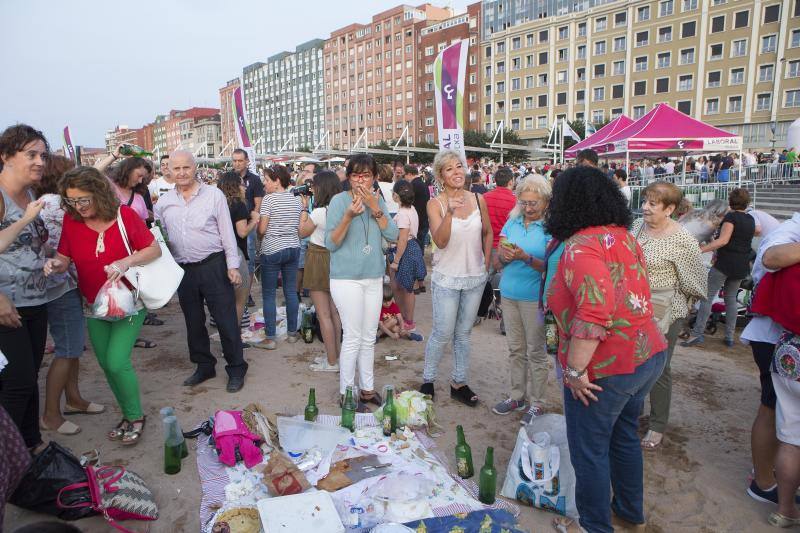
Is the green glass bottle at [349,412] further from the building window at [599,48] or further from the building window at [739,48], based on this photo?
the building window at [599,48]

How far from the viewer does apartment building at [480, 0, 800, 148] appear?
4209 centimetres

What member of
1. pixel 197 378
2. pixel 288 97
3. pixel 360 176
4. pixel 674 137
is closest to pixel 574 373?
pixel 360 176

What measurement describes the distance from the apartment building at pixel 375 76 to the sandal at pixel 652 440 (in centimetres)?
6631

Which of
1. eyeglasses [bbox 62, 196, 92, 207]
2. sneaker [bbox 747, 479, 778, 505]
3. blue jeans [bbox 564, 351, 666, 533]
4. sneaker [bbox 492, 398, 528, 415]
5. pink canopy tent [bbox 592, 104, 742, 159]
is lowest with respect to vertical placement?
sneaker [bbox 747, 479, 778, 505]

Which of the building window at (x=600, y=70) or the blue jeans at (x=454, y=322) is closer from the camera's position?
the blue jeans at (x=454, y=322)

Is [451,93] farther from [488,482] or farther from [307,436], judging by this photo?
[488,482]

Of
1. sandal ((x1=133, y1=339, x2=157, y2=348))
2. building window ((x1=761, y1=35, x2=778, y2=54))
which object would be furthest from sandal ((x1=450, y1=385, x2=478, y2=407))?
building window ((x1=761, y1=35, x2=778, y2=54))

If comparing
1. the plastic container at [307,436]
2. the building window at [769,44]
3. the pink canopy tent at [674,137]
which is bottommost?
the plastic container at [307,436]

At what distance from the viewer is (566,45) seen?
176 ft

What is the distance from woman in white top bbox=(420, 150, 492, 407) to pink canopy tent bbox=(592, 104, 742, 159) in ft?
30.9

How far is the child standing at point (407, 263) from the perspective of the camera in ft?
18.3

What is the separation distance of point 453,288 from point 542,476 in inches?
57.0

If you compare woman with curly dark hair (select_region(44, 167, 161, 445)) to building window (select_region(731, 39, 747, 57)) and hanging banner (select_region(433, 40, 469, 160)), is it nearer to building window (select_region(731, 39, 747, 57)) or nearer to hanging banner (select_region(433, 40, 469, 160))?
hanging banner (select_region(433, 40, 469, 160))

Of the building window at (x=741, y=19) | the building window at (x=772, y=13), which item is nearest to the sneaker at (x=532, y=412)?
the building window at (x=772, y=13)
